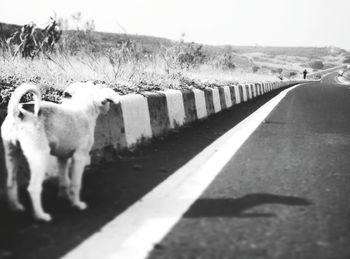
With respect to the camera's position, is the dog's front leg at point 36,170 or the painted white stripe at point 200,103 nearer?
the dog's front leg at point 36,170

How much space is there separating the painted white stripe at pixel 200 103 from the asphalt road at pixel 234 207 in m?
2.69

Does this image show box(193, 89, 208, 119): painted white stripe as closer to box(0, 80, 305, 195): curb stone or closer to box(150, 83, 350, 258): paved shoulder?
box(0, 80, 305, 195): curb stone

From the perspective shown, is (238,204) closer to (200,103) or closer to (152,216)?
(152,216)

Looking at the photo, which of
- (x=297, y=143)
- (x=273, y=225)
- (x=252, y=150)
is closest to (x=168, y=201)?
(x=273, y=225)

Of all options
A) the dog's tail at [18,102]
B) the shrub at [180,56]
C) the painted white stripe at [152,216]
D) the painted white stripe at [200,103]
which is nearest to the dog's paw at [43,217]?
the painted white stripe at [152,216]

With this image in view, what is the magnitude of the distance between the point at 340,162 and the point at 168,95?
8.96ft

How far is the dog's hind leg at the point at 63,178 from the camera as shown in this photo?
322 cm

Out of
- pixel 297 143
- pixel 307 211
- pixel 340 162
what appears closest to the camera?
pixel 307 211

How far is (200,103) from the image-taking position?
27.6 ft

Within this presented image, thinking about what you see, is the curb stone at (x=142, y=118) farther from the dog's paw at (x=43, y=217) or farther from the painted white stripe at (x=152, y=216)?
the painted white stripe at (x=152, y=216)

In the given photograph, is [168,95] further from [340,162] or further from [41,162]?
[41,162]

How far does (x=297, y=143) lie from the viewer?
5.70 m

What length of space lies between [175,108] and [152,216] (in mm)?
4171

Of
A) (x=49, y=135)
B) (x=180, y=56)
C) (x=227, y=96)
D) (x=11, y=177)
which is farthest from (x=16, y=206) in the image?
(x=180, y=56)
